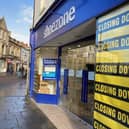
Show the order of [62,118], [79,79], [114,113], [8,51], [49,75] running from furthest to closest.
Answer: [8,51]
[49,75]
[79,79]
[62,118]
[114,113]

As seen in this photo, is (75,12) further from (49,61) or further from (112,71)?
(49,61)

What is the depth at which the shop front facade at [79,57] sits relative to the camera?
6054 mm

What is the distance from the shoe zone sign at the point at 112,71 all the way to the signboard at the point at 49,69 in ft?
29.0

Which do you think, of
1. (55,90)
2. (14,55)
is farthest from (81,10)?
(14,55)

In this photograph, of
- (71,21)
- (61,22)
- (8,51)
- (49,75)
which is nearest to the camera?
(71,21)

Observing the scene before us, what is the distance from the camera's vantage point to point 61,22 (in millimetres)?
10516

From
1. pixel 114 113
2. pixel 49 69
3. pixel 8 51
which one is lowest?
pixel 114 113

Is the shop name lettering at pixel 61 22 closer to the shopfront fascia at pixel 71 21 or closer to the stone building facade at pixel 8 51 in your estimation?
the shopfront fascia at pixel 71 21

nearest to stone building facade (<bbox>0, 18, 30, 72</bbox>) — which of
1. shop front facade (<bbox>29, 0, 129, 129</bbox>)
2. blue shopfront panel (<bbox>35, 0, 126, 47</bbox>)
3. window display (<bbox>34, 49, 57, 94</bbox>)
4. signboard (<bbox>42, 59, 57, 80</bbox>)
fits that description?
shop front facade (<bbox>29, 0, 129, 129</bbox>)

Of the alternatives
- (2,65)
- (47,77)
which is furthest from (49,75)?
(2,65)

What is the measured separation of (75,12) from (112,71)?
3246mm

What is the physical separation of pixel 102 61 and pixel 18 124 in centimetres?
428

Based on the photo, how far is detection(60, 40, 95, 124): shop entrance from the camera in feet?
33.4

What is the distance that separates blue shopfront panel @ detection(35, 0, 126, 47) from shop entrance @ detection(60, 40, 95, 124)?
969 millimetres
